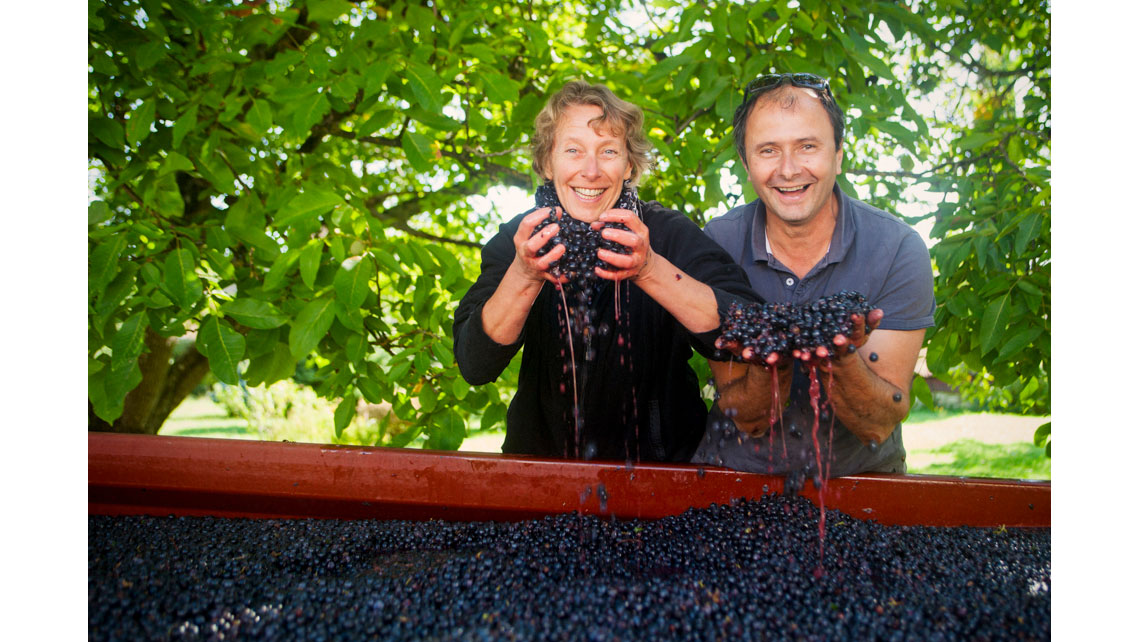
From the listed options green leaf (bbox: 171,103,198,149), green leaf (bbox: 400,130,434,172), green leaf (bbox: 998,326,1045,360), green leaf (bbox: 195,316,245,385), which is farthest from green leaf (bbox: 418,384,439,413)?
green leaf (bbox: 998,326,1045,360)

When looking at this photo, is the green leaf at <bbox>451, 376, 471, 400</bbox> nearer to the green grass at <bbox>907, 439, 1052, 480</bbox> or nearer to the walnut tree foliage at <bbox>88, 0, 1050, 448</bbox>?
the walnut tree foliage at <bbox>88, 0, 1050, 448</bbox>

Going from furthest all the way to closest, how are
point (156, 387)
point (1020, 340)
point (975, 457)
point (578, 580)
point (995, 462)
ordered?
1. point (975, 457)
2. point (995, 462)
3. point (156, 387)
4. point (1020, 340)
5. point (578, 580)

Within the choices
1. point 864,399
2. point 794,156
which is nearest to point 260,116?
point 794,156

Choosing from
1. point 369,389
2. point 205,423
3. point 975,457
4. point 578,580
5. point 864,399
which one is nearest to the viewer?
point 578,580

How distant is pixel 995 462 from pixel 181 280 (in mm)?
4666

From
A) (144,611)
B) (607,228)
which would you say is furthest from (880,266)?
(144,611)

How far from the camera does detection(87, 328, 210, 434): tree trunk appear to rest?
2.57 metres

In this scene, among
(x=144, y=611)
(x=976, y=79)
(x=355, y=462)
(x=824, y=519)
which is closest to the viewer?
(x=144, y=611)

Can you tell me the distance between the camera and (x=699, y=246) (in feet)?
4.99

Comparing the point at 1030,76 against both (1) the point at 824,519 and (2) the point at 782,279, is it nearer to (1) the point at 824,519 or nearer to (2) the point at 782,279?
(2) the point at 782,279

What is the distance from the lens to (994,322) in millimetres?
1751

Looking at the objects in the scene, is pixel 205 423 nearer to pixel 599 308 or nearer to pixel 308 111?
pixel 308 111

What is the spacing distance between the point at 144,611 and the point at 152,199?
1.07 meters

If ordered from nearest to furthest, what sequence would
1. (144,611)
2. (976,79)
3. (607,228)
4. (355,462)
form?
1. (144,611)
2. (607,228)
3. (355,462)
4. (976,79)
